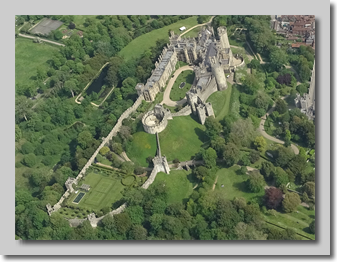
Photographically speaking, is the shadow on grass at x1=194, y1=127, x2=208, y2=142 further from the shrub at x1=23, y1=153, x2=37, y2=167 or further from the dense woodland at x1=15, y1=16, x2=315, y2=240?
the shrub at x1=23, y1=153, x2=37, y2=167

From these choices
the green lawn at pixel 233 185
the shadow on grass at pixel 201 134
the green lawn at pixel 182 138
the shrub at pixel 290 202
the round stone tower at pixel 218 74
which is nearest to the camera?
the shrub at pixel 290 202

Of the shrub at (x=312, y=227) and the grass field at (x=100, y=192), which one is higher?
the grass field at (x=100, y=192)

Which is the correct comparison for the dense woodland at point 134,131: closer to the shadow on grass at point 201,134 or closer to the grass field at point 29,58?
the shadow on grass at point 201,134

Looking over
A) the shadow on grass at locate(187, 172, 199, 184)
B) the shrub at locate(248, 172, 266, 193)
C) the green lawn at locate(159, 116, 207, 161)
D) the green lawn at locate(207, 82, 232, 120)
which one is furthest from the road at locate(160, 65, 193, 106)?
the shrub at locate(248, 172, 266, 193)

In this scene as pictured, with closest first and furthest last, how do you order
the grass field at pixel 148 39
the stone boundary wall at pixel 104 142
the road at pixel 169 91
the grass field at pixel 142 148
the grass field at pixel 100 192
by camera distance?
the stone boundary wall at pixel 104 142
the grass field at pixel 100 192
the grass field at pixel 142 148
the road at pixel 169 91
the grass field at pixel 148 39

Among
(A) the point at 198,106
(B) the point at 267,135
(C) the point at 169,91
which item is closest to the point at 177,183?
(A) the point at 198,106

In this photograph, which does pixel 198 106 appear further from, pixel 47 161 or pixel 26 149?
pixel 26 149

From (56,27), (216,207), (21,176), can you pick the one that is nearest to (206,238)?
(216,207)

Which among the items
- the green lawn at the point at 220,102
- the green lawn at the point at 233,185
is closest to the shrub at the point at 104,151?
the green lawn at the point at 233,185
